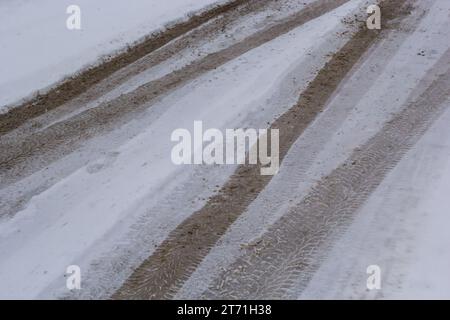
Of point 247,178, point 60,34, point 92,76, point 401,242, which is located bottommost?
→ point 401,242

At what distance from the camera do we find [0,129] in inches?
375

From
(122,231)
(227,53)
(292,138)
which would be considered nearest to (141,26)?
(227,53)

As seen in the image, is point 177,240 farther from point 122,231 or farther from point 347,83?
point 347,83

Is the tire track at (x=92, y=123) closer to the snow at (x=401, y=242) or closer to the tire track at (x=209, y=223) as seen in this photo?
the tire track at (x=209, y=223)

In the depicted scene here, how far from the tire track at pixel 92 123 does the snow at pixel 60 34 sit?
4.37ft

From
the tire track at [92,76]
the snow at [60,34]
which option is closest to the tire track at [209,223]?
the tire track at [92,76]

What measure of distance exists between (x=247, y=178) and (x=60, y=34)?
19.9 ft

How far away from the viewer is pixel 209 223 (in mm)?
7176

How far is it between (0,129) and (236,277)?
5.10 meters

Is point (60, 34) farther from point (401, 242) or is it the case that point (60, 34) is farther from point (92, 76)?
point (401, 242)

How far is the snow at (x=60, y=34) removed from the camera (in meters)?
10.7

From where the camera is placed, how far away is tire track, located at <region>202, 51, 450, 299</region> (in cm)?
633

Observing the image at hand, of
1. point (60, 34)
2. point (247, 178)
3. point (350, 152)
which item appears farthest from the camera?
point (60, 34)

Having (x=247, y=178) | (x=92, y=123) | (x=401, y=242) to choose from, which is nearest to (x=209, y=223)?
(x=247, y=178)
